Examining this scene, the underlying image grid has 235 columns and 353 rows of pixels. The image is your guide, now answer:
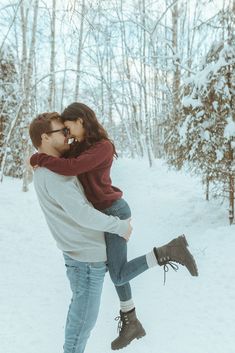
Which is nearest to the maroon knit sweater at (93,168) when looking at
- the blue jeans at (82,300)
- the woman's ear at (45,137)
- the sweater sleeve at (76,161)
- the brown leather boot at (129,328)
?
the sweater sleeve at (76,161)

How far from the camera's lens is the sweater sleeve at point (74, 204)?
8.23 ft

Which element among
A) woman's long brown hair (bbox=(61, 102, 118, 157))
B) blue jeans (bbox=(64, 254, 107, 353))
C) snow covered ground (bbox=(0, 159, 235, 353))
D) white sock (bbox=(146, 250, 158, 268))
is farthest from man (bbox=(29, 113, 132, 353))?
snow covered ground (bbox=(0, 159, 235, 353))

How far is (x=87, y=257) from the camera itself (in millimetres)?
2641

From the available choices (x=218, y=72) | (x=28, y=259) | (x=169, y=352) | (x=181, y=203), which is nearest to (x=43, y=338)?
(x=169, y=352)

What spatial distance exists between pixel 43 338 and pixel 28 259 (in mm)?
2654

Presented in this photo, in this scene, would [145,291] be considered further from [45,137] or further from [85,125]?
[45,137]

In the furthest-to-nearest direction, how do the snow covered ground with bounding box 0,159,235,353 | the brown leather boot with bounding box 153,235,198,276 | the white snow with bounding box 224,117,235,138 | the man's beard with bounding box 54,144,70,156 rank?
the white snow with bounding box 224,117,235,138 → the snow covered ground with bounding box 0,159,235,353 → the brown leather boot with bounding box 153,235,198,276 → the man's beard with bounding box 54,144,70,156

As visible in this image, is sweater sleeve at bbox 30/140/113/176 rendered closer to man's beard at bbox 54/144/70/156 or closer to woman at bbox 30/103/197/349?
woman at bbox 30/103/197/349

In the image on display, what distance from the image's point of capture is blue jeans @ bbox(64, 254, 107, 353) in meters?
2.66

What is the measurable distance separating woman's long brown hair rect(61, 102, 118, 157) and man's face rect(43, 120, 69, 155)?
0.09 m

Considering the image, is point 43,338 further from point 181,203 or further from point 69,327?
point 181,203

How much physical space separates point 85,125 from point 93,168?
1.10ft

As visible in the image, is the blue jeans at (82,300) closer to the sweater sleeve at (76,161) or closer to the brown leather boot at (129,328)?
the brown leather boot at (129,328)

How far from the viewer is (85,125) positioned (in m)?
2.81
